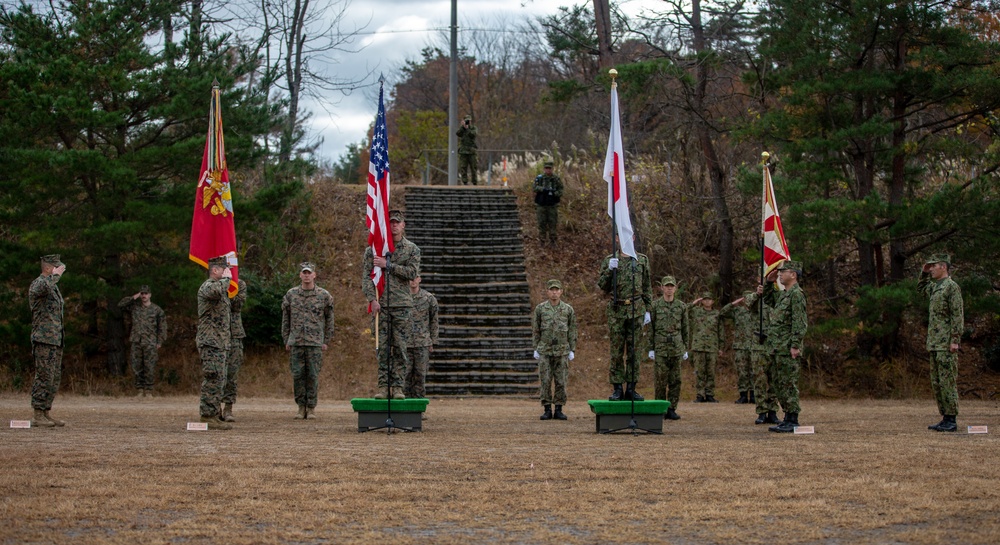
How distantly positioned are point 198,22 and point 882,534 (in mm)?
22157

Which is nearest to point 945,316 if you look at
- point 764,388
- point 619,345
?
point 764,388

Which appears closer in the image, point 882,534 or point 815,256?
point 882,534

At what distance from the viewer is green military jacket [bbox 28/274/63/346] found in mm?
13453

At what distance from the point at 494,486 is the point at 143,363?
53.4 ft

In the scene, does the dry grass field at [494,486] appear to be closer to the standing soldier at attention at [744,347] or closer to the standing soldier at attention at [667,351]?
the standing soldier at attention at [667,351]

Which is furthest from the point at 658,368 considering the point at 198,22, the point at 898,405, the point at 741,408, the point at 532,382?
the point at 198,22

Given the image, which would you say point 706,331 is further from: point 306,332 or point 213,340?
point 213,340

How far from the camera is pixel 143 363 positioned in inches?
900

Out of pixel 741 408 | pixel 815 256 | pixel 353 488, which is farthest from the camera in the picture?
pixel 815 256

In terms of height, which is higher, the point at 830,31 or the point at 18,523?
the point at 830,31

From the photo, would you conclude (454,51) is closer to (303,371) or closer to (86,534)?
(303,371)

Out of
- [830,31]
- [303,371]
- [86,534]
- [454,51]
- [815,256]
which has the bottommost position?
[86,534]

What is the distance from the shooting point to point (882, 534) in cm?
688

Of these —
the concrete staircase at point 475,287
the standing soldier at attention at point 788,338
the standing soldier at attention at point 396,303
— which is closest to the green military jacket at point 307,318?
the standing soldier at attention at point 396,303
